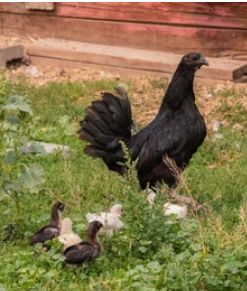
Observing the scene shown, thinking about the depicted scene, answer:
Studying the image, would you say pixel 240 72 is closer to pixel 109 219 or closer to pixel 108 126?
pixel 108 126

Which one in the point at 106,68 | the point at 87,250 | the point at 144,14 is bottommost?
the point at 87,250

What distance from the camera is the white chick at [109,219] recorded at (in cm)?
636

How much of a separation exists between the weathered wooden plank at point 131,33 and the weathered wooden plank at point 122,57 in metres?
0.16

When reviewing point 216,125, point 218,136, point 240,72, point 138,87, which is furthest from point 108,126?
point 240,72

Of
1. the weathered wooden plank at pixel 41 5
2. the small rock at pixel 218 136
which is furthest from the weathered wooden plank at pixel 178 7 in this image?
the small rock at pixel 218 136

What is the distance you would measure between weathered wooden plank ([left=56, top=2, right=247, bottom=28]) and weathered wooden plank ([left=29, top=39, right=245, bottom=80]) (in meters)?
0.42

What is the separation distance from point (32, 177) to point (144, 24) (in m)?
5.71

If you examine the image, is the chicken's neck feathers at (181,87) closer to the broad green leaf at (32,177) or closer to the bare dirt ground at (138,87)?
the broad green leaf at (32,177)

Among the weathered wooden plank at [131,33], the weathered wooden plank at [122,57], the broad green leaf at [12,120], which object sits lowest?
the broad green leaf at [12,120]

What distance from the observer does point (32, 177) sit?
20.8 feet

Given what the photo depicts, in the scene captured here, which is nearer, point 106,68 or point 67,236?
point 67,236

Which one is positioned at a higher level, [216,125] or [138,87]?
[138,87]

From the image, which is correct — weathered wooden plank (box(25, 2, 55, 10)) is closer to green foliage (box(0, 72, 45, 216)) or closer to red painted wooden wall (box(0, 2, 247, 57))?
red painted wooden wall (box(0, 2, 247, 57))

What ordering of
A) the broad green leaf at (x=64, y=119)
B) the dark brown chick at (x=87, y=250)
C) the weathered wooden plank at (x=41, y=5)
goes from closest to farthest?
1. the dark brown chick at (x=87, y=250)
2. the broad green leaf at (x=64, y=119)
3. the weathered wooden plank at (x=41, y=5)
